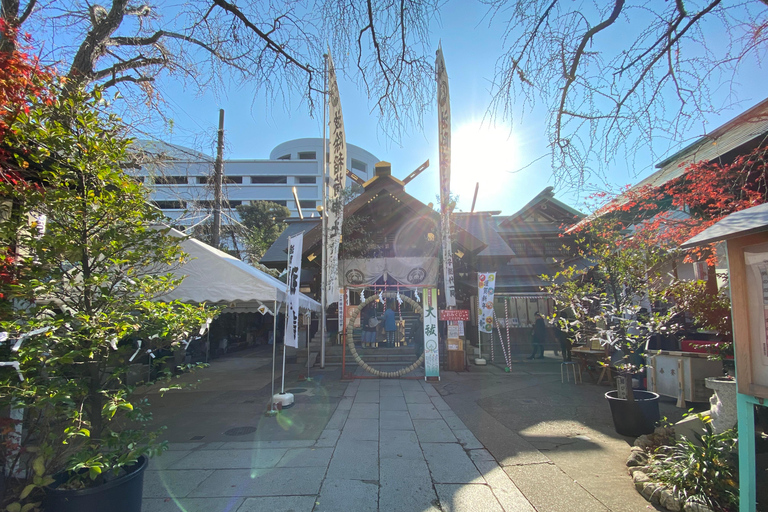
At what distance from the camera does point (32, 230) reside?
112 inches

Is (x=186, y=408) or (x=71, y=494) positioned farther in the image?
(x=186, y=408)

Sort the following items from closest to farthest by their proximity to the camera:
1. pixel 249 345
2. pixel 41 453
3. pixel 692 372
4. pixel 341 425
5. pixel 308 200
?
pixel 41 453 < pixel 341 425 < pixel 692 372 < pixel 249 345 < pixel 308 200

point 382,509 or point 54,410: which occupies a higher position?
point 54,410

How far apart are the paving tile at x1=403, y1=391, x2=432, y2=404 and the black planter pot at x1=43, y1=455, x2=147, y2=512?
17.6 ft

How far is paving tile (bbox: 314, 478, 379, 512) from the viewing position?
330 centimetres

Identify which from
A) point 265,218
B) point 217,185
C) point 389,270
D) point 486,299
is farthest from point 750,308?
point 265,218

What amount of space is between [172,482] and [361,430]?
2508 mm

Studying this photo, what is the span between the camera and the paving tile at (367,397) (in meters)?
7.52

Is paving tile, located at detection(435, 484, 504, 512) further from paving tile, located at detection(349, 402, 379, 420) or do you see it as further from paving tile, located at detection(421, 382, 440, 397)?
paving tile, located at detection(421, 382, 440, 397)

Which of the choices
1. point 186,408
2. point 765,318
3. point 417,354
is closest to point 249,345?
point 417,354

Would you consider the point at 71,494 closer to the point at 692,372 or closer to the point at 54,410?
the point at 54,410

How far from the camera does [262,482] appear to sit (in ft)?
12.4

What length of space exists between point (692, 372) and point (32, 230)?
30.1 feet

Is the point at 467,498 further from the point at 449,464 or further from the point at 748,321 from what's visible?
the point at 748,321
